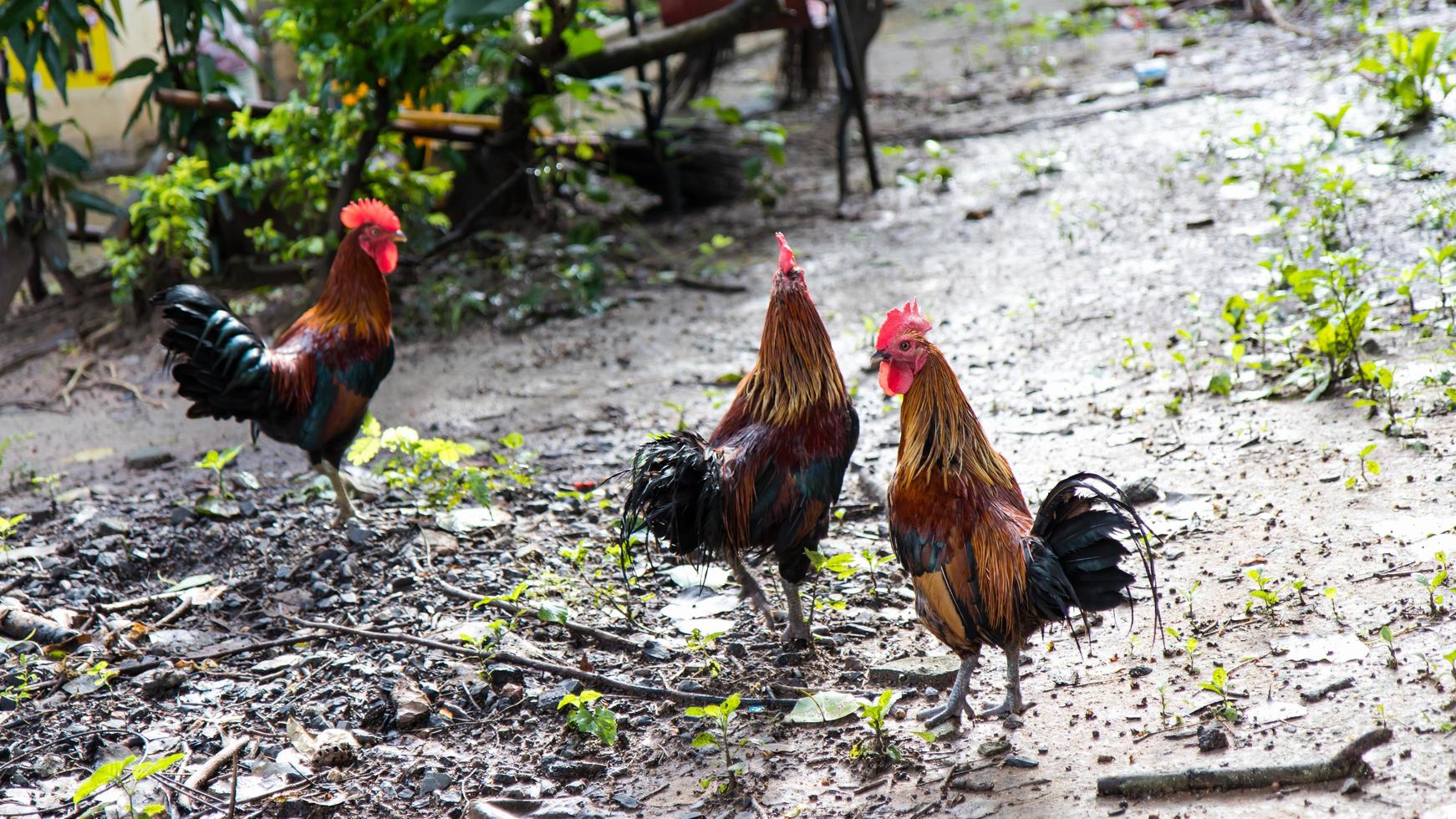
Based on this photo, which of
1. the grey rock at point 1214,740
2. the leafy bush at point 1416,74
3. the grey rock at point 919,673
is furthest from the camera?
the leafy bush at point 1416,74

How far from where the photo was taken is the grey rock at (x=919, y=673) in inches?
133

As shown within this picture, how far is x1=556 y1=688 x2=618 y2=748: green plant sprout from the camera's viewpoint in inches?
124

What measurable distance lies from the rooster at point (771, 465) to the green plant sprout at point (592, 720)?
1.60 feet

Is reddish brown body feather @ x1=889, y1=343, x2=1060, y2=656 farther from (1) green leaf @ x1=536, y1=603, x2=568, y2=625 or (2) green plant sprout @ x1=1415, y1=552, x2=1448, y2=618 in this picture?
(1) green leaf @ x1=536, y1=603, x2=568, y2=625

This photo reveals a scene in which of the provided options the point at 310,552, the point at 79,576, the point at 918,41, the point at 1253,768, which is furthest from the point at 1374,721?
the point at 918,41

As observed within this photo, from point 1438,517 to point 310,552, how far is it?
390cm

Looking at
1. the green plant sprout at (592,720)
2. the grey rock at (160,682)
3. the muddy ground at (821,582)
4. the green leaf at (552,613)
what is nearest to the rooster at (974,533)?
the muddy ground at (821,582)

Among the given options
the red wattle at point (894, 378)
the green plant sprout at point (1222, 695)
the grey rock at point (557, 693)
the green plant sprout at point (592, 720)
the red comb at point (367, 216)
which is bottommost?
the grey rock at point (557, 693)

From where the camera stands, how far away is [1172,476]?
415cm

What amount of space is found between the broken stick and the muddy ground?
29 millimetres

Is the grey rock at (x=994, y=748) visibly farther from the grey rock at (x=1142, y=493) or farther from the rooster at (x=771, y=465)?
the grey rock at (x=1142, y=493)

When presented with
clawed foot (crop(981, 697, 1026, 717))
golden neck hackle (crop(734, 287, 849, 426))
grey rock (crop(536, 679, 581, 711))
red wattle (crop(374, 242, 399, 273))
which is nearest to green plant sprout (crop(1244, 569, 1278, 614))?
clawed foot (crop(981, 697, 1026, 717))

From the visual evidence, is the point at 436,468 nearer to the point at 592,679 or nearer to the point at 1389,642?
the point at 592,679

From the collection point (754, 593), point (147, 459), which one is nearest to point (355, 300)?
point (147, 459)
